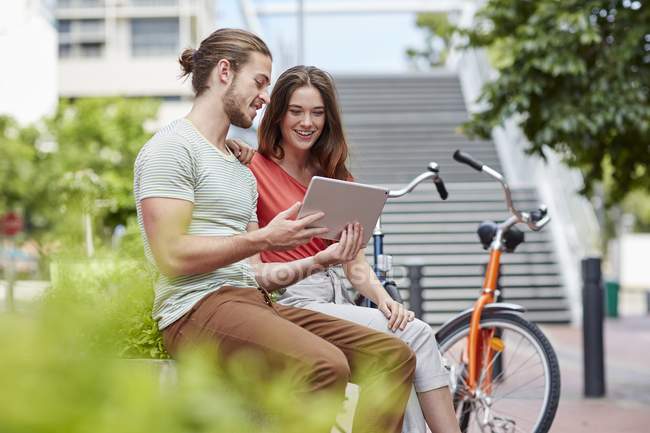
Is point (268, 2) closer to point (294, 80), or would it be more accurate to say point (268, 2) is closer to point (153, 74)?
point (294, 80)

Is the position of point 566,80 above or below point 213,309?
above

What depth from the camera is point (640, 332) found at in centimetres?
1471

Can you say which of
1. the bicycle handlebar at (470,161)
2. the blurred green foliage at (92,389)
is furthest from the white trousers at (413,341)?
the blurred green foliage at (92,389)

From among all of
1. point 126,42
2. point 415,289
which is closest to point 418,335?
point 415,289

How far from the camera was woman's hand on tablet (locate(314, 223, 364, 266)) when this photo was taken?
3.13 meters

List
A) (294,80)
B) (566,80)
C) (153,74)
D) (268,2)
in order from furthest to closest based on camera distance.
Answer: (153,74)
(268,2)
(566,80)
(294,80)

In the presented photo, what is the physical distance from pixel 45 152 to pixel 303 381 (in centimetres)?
3386

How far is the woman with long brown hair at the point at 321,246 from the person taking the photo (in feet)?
10.6

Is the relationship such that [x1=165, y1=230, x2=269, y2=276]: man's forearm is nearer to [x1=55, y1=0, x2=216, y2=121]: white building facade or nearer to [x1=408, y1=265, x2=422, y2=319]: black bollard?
[x1=408, y1=265, x2=422, y2=319]: black bollard

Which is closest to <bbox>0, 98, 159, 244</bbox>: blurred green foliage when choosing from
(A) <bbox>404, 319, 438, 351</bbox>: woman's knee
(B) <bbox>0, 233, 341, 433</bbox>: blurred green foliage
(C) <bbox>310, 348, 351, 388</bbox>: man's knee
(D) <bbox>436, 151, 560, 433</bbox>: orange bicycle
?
(D) <bbox>436, 151, 560, 433</bbox>: orange bicycle

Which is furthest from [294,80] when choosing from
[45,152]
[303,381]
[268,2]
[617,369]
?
[45,152]

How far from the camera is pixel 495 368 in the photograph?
4.52 m

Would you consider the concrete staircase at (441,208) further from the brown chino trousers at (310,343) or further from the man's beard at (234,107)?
the man's beard at (234,107)

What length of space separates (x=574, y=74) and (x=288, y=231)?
5.40 metres
